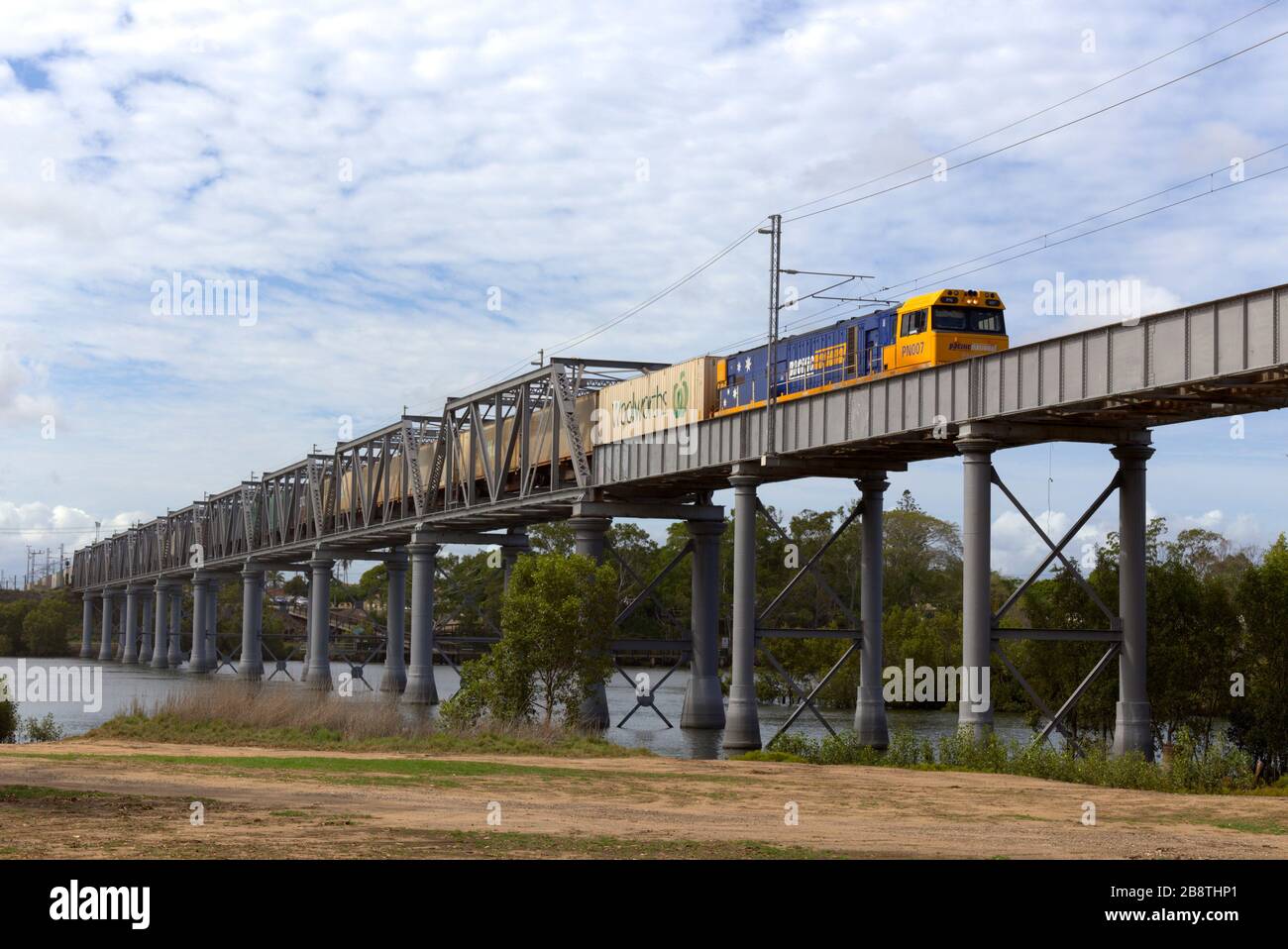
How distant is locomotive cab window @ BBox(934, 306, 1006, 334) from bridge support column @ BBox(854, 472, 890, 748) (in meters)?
10.3

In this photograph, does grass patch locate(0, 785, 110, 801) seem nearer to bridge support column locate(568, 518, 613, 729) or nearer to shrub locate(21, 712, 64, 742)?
shrub locate(21, 712, 64, 742)

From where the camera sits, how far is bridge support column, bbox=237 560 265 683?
124 meters

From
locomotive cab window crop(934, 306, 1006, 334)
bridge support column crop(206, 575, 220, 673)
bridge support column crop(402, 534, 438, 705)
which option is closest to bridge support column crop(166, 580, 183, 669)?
bridge support column crop(206, 575, 220, 673)

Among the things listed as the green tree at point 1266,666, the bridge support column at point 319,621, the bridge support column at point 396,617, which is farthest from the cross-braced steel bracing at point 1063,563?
the bridge support column at point 319,621

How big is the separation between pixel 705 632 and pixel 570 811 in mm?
39317

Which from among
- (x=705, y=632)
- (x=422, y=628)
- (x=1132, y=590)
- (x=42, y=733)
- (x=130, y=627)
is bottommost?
(x=130, y=627)

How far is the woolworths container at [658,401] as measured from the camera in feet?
178

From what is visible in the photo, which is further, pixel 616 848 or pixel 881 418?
pixel 881 418

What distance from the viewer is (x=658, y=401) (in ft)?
188

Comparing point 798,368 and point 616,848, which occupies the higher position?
point 798,368

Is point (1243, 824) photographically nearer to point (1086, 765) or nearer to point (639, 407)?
point (1086, 765)

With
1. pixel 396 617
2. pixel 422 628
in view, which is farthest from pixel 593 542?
pixel 396 617

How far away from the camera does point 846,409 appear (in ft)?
142
